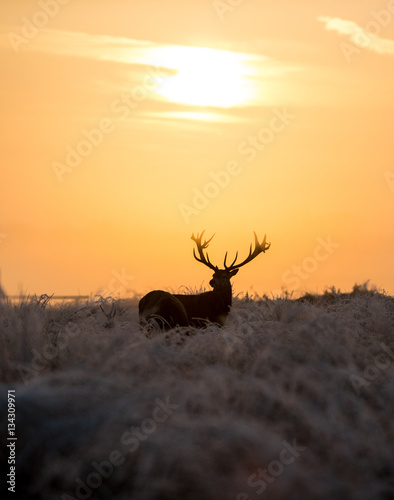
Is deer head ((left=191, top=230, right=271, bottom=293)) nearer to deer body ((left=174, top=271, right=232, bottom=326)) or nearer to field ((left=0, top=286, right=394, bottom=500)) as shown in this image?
deer body ((left=174, top=271, right=232, bottom=326))

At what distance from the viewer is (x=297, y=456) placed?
4.20 meters

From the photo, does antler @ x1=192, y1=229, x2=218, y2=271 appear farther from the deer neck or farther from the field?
the field

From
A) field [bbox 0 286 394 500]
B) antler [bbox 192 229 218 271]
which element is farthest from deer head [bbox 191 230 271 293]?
field [bbox 0 286 394 500]

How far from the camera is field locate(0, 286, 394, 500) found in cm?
400

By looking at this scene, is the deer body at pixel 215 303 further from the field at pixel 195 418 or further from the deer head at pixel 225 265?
the field at pixel 195 418

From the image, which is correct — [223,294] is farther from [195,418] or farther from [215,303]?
[195,418]

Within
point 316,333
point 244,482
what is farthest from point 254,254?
point 244,482

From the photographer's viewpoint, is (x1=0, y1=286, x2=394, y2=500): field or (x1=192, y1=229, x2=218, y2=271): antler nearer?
(x1=0, y1=286, x2=394, y2=500): field

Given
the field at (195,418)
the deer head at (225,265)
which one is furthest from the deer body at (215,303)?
the field at (195,418)

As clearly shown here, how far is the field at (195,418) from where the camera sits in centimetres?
400

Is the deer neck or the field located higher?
the field

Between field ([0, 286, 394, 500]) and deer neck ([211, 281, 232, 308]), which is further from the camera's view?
deer neck ([211, 281, 232, 308])

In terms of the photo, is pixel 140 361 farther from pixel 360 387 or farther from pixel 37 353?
pixel 360 387

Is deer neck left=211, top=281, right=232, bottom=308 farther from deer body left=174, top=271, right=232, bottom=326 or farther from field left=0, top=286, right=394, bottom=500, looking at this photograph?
field left=0, top=286, right=394, bottom=500
